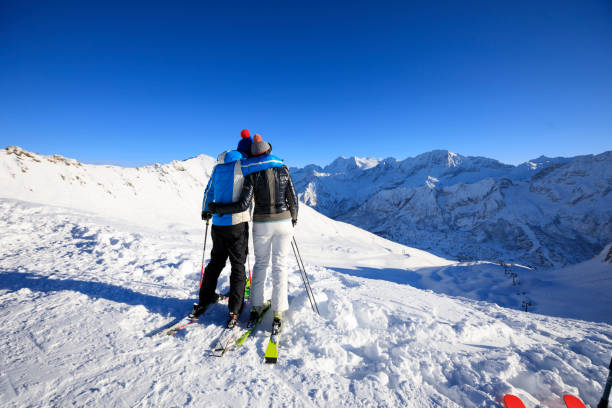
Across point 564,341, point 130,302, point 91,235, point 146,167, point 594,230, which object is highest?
point 146,167

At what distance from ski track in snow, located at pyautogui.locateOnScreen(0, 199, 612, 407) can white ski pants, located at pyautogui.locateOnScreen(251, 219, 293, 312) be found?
0.42 meters

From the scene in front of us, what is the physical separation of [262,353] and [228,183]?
2.17m

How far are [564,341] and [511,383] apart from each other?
2.17 metres

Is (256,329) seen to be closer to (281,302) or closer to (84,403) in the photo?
(281,302)

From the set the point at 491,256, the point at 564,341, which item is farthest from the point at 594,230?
the point at 564,341

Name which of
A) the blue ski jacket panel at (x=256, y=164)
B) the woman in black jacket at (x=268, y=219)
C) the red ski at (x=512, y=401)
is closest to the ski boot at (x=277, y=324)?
the woman in black jacket at (x=268, y=219)

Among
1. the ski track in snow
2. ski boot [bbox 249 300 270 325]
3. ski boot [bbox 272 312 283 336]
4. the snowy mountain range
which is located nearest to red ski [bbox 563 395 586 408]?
the ski track in snow

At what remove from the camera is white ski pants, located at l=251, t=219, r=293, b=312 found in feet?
10.6

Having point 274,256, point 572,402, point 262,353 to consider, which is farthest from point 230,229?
point 572,402

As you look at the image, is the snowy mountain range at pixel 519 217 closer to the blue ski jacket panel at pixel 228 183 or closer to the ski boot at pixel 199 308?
the ski boot at pixel 199 308

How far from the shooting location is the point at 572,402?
2232 millimetres

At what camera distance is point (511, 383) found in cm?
247

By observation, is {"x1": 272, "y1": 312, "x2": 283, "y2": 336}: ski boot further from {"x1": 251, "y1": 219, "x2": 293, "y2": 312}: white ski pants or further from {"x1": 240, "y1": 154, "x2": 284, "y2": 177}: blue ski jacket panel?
{"x1": 240, "y1": 154, "x2": 284, "y2": 177}: blue ski jacket panel

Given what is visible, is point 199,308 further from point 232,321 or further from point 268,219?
point 268,219
